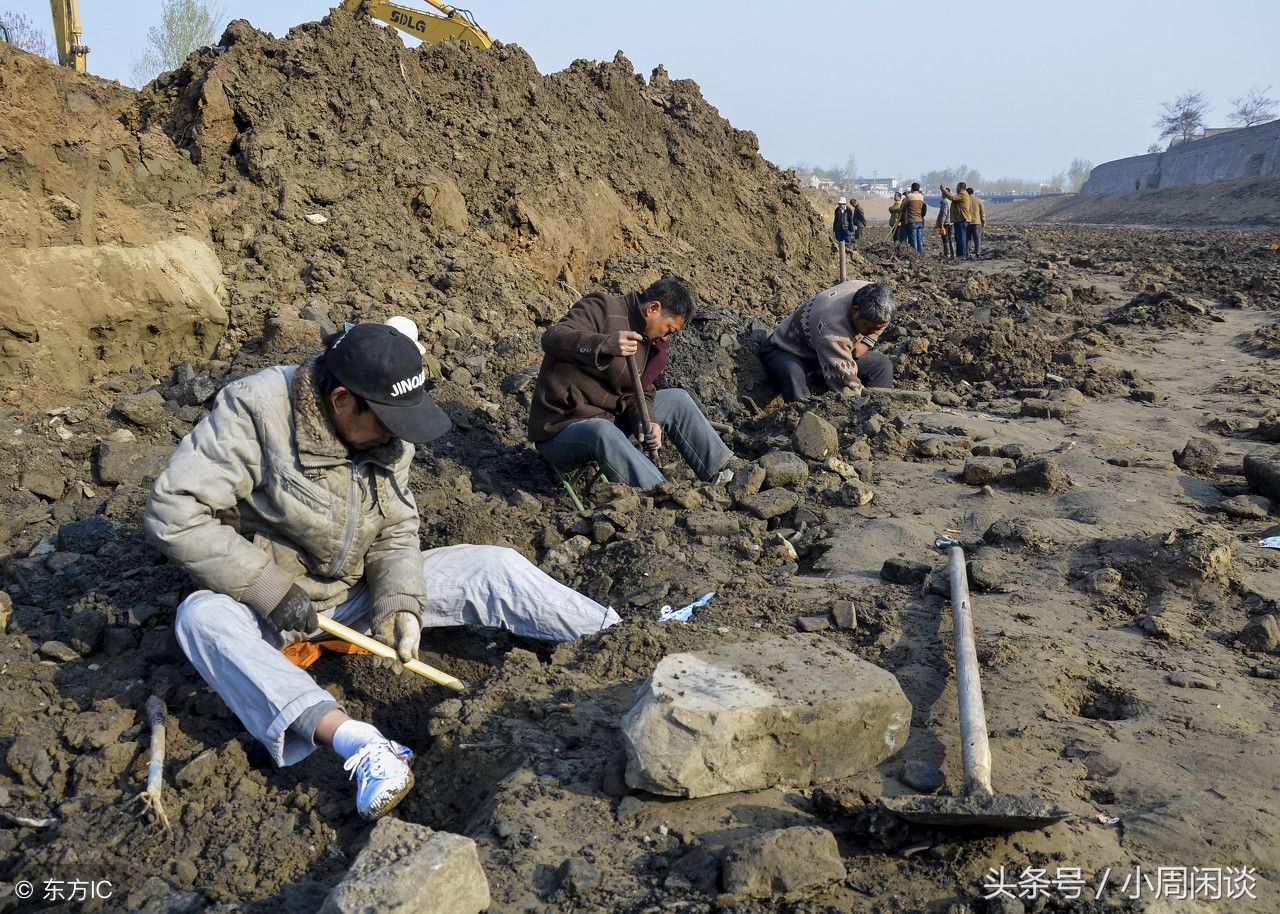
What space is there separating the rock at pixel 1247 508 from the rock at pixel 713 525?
238cm

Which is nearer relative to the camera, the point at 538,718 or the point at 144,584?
the point at 538,718

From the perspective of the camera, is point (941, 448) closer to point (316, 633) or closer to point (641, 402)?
point (641, 402)

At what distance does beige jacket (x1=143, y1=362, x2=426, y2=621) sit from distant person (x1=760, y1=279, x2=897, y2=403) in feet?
14.2

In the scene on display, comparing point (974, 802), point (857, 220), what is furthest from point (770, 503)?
point (857, 220)

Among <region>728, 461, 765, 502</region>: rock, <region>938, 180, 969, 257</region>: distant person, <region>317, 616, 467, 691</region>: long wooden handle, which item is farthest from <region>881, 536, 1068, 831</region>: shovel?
<region>938, 180, 969, 257</region>: distant person

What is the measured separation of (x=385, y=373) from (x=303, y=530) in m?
0.66

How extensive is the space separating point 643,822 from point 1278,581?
2.95 meters

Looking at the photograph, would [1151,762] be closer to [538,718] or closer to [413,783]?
[538,718]

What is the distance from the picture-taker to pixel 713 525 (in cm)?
486

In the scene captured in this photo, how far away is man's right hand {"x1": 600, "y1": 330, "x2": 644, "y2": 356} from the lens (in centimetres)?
520

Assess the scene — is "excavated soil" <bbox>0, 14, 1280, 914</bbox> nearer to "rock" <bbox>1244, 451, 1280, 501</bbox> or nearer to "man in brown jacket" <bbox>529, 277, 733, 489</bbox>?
"rock" <bbox>1244, 451, 1280, 501</bbox>

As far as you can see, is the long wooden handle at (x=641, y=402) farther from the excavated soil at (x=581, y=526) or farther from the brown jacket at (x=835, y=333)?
the brown jacket at (x=835, y=333)

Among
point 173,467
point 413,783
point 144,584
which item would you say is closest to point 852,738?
point 413,783

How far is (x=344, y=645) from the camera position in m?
3.49
